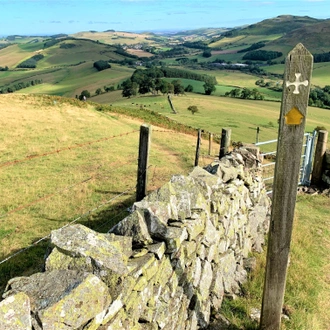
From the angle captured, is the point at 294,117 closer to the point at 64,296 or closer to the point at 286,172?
the point at 286,172

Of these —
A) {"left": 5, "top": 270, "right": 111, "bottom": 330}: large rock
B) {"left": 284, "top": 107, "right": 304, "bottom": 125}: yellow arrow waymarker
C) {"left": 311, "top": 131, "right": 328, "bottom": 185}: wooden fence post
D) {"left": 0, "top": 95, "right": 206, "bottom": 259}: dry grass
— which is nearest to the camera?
{"left": 5, "top": 270, "right": 111, "bottom": 330}: large rock

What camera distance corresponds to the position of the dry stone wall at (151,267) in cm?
285

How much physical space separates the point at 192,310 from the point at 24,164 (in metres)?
12.7

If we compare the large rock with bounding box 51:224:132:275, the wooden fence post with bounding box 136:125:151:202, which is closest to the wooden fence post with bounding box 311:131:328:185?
the wooden fence post with bounding box 136:125:151:202

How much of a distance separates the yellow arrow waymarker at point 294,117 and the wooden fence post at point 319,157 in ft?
30.0

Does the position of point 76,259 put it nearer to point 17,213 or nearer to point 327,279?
point 327,279

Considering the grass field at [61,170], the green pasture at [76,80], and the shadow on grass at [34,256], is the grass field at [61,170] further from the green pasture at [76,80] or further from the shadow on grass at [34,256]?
the green pasture at [76,80]

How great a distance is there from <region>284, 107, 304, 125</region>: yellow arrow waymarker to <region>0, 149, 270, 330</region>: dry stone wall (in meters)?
1.87

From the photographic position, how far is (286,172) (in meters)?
4.32

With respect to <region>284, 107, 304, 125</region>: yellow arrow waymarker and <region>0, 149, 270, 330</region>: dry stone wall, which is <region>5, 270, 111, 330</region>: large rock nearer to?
<region>0, 149, 270, 330</region>: dry stone wall

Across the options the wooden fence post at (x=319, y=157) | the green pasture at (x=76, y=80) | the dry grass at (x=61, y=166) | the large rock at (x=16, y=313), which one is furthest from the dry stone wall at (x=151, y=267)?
the green pasture at (x=76, y=80)

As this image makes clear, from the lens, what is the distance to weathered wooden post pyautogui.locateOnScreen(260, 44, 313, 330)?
3928mm

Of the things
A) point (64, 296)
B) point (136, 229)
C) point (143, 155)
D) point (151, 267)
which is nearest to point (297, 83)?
point (136, 229)

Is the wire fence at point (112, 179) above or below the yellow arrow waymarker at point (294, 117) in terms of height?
below
